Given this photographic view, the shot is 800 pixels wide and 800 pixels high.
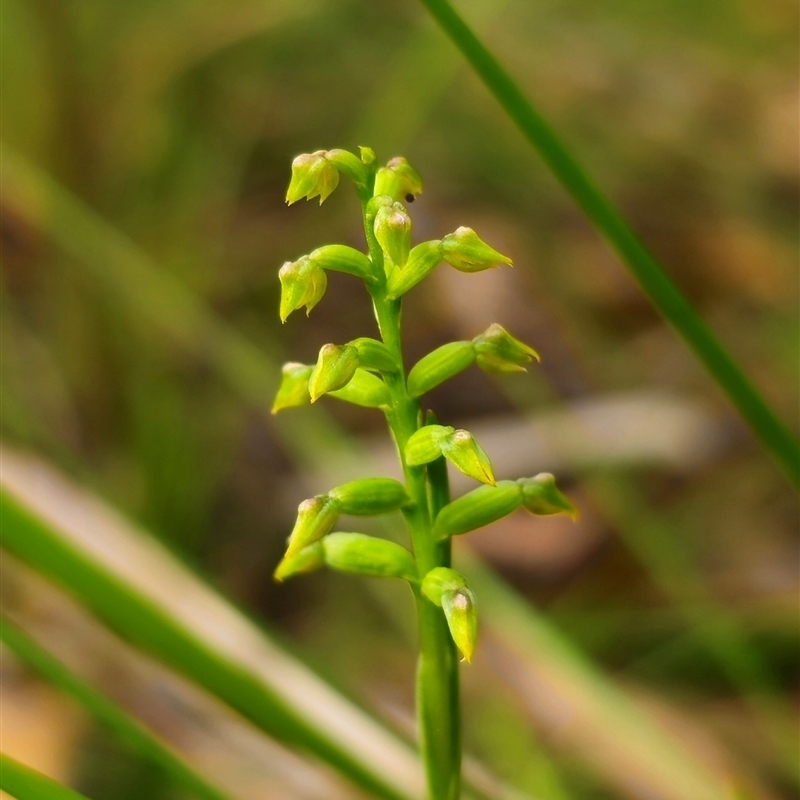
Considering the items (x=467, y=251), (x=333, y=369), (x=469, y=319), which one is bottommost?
(x=333, y=369)

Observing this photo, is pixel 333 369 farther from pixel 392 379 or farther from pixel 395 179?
pixel 395 179

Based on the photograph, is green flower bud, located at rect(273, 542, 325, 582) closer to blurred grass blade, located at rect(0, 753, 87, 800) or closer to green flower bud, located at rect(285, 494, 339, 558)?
green flower bud, located at rect(285, 494, 339, 558)

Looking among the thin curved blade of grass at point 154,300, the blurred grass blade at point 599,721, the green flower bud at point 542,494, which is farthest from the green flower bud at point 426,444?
the thin curved blade of grass at point 154,300

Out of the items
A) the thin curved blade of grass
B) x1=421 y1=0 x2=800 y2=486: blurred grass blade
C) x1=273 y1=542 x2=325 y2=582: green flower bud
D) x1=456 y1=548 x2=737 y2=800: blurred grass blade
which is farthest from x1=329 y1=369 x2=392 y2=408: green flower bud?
the thin curved blade of grass

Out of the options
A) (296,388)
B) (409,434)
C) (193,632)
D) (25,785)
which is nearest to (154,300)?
(193,632)

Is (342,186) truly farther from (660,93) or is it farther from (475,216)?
(660,93)

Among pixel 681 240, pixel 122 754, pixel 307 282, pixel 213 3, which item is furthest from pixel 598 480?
pixel 213 3
